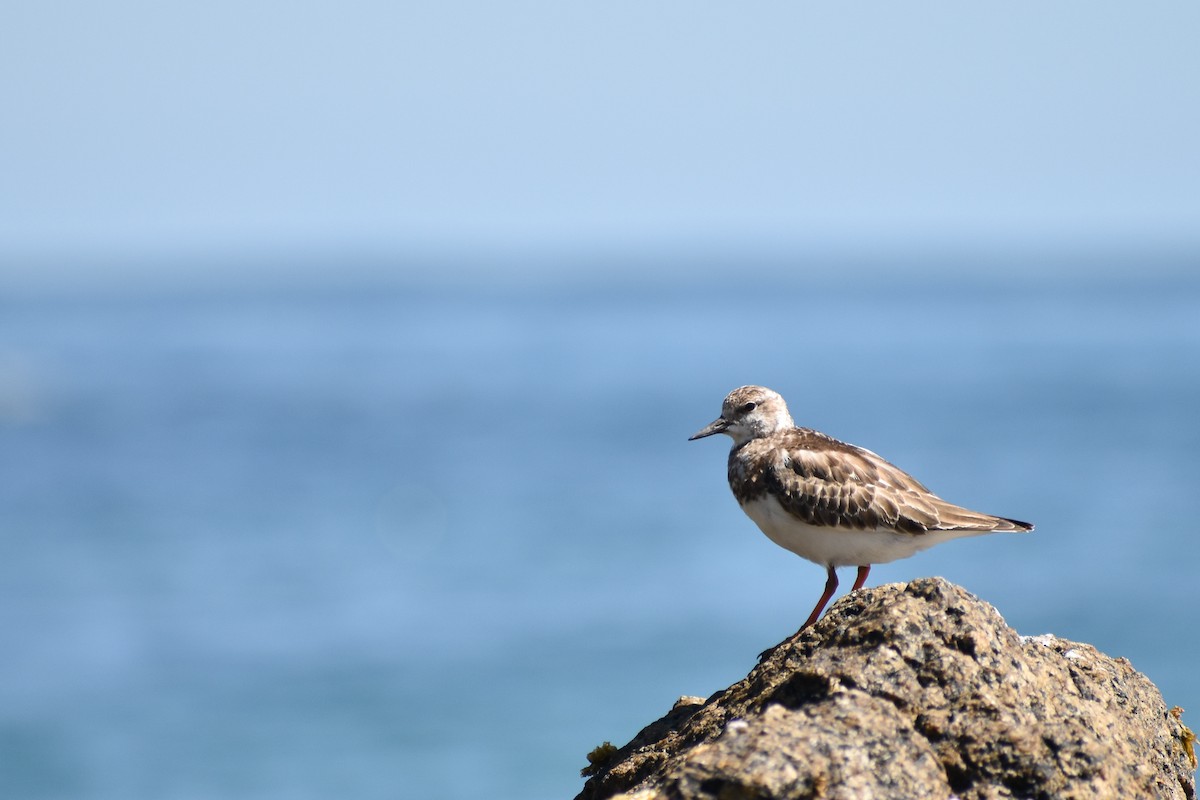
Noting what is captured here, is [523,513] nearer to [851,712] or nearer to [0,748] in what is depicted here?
[0,748]

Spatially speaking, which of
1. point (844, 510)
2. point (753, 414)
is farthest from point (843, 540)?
point (753, 414)

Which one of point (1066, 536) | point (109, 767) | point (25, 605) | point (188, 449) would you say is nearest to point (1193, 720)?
point (1066, 536)

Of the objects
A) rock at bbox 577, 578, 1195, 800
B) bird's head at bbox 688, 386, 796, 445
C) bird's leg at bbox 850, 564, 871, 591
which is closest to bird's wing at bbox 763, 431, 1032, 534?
bird's leg at bbox 850, 564, 871, 591

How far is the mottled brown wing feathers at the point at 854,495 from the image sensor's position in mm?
8805

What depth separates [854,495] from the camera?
8.82 metres

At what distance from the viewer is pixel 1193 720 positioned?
2636 cm

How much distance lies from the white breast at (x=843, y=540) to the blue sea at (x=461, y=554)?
1821 centimetres

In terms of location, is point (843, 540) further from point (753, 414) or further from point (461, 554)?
point (461, 554)

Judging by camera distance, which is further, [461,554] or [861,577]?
[461,554]

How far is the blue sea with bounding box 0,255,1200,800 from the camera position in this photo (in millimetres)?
30297

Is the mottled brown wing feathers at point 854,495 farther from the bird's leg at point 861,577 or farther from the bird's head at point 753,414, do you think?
the bird's head at point 753,414

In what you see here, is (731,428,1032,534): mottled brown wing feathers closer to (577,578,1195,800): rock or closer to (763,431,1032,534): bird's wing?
(763,431,1032,534): bird's wing

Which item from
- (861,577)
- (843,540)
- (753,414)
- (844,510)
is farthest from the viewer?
(753,414)

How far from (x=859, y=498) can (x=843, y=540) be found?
12.0 inches
